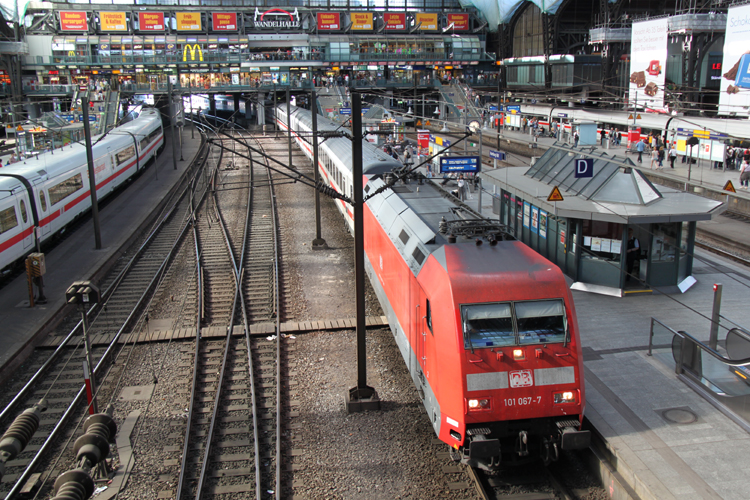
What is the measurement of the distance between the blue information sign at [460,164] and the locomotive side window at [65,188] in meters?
13.7

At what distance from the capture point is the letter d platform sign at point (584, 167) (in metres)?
16.5

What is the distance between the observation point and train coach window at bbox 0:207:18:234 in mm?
17564

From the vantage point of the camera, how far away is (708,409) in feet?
33.8

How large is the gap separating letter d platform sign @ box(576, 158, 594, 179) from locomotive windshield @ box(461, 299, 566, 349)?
8718 mm

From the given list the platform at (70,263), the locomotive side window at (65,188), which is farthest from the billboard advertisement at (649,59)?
the locomotive side window at (65,188)

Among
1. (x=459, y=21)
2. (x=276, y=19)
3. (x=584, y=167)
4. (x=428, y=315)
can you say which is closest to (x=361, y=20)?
(x=276, y=19)

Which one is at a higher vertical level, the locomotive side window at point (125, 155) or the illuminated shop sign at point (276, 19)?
the illuminated shop sign at point (276, 19)

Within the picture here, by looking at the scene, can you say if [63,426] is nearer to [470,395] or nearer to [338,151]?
[470,395]

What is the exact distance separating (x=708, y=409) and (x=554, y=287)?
3891 mm

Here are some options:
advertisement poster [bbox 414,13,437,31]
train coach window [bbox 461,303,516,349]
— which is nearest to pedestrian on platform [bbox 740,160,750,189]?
train coach window [bbox 461,303,516,349]

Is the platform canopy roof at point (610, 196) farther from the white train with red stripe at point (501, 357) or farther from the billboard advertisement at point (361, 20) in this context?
the billboard advertisement at point (361, 20)

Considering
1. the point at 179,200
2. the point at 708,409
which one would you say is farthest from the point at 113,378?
the point at 179,200

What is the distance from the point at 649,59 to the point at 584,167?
1439 inches

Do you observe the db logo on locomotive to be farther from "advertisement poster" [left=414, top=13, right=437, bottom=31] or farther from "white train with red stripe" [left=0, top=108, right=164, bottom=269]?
"advertisement poster" [left=414, top=13, right=437, bottom=31]
